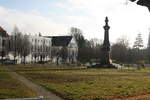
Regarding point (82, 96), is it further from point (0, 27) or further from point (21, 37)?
point (0, 27)

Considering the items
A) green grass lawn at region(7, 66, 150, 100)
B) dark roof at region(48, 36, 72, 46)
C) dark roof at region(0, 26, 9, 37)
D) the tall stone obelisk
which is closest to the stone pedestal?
the tall stone obelisk

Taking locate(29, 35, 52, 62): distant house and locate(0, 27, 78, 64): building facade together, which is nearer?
locate(0, 27, 78, 64): building facade

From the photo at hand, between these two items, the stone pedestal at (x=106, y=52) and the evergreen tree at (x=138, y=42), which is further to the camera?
the evergreen tree at (x=138, y=42)

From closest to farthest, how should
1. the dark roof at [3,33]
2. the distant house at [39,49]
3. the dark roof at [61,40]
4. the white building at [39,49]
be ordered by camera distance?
1. the dark roof at [3,33]
2. the white building at [39,49]
3. the distant house at [39,49]
4. the dark roof at [61,40]

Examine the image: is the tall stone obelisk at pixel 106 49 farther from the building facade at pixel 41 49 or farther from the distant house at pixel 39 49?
the distant house at pixel 39 49

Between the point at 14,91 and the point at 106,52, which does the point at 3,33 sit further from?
the point at 14,91

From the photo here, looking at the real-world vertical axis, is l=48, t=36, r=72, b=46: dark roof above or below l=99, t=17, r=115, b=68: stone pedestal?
above

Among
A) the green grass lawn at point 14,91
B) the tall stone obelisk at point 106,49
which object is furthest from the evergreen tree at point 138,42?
the green grass lawn at point 14,91

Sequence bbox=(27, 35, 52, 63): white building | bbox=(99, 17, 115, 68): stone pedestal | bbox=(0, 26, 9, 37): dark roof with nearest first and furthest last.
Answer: bbox=(99, 17, 115, 68): stone pedestal → bbox=(0, 26, 9, 37): dark roof → bbox=(27, 35, 52, 63): white building

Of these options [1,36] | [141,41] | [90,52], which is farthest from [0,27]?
[141,41]

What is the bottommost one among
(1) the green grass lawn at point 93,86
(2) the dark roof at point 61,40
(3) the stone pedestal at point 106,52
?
(1) the green grass lawn at point 93,86

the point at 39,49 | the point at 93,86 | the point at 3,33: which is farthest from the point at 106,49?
the point at 39,49

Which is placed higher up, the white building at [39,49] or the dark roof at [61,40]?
the dark roof at [61,40]

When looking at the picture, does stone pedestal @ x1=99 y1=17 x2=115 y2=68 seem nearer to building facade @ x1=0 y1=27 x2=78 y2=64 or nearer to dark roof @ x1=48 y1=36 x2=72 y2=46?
building facade @ x1=0 y1=27 x2=78 y2=64
